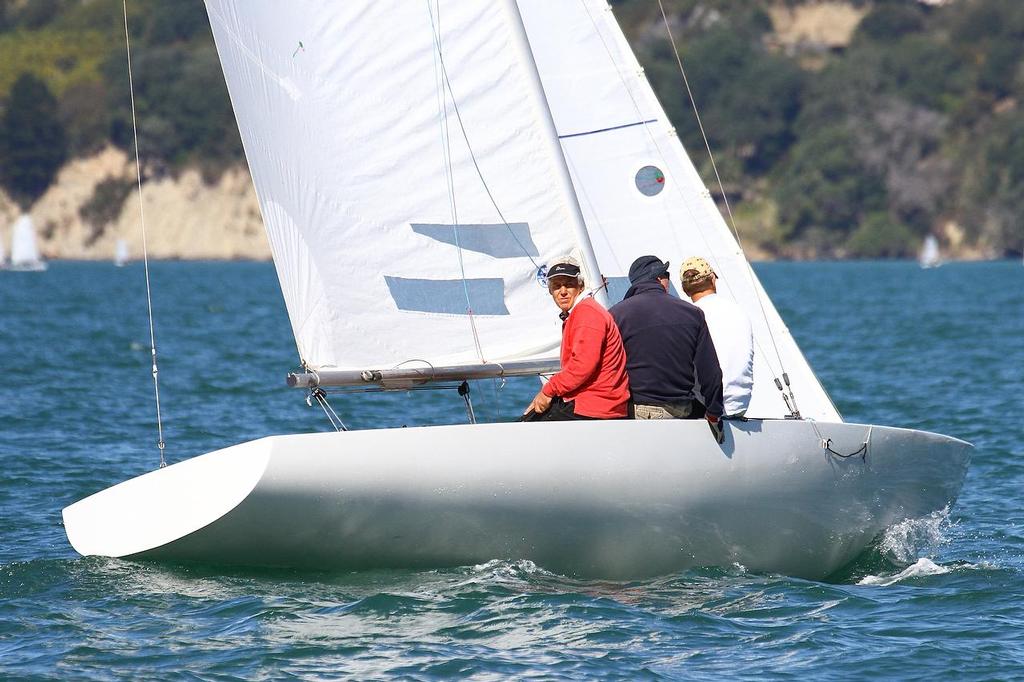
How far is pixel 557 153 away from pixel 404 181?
0.78m

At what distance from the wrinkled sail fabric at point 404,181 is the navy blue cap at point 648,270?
27.1 inches

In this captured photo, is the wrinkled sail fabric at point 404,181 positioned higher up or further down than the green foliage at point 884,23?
further down

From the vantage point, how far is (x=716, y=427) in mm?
7555

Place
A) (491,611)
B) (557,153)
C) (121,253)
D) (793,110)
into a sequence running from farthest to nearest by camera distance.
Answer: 1. (793,110)
2. (121,253)
3. (557,153)
4. (491,611)

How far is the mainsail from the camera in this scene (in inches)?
328

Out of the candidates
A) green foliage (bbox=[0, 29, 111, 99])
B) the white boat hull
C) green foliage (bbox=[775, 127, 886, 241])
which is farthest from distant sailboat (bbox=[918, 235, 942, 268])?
the white boat hull

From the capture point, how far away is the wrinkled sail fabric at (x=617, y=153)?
9289 mm

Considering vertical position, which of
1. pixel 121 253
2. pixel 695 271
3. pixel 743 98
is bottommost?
pixel 695 271

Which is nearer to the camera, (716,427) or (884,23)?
(716,427)

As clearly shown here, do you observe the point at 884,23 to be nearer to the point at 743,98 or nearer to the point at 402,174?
the point at 743,98

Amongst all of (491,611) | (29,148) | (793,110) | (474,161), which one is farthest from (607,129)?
(793,110)

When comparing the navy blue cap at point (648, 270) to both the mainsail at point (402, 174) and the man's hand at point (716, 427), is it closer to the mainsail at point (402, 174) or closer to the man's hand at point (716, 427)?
the mainsail at point (402, 174)

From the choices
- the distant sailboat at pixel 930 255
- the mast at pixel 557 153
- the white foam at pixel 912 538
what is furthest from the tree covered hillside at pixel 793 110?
the white foam at pixel 912 538

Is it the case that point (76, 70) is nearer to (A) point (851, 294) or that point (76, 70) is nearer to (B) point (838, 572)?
(A) point (851, 294)
